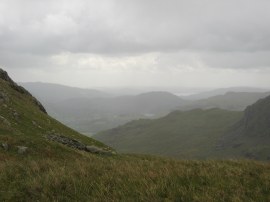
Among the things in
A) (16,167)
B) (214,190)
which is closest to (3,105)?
(16,167)

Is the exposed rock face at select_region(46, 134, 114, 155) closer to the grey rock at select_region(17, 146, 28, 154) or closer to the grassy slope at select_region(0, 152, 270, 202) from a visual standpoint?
the grey rock at select_region(17, 146, 28, 154)

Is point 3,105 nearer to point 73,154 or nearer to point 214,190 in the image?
point 73,154

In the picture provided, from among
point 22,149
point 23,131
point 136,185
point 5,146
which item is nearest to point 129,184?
point 136,185

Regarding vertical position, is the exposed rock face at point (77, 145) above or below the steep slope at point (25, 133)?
below

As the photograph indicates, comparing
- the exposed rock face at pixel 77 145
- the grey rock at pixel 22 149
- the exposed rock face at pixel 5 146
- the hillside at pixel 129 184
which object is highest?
the hillside at pixel 129 184

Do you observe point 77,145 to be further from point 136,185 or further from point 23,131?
point 136,185

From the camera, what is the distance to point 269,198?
9008 millimetres

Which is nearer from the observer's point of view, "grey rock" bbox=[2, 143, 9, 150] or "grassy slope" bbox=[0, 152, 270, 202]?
"grassy slope" bbox=[0, 152, 270, 202]

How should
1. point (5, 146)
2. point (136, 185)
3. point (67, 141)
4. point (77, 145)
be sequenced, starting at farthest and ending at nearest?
1. point (67, 141)
2. point (77, 145)
3. point (5, 146)
4. point (136, 185)

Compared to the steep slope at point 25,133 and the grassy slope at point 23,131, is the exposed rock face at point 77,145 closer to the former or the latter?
the steep slope at point 25,133

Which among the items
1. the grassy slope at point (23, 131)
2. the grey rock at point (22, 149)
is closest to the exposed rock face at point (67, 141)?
the grassy slope at point (23, 131)

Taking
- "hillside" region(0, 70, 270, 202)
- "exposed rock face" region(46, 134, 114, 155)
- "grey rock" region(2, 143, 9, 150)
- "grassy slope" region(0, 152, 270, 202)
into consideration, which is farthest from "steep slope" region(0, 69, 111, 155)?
"grassy slope" region(0, 152, 270, 202)

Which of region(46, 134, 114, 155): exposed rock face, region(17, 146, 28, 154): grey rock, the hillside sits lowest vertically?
region(46, 134, 114, 155): exposed rock face

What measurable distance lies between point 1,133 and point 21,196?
63.9ft
